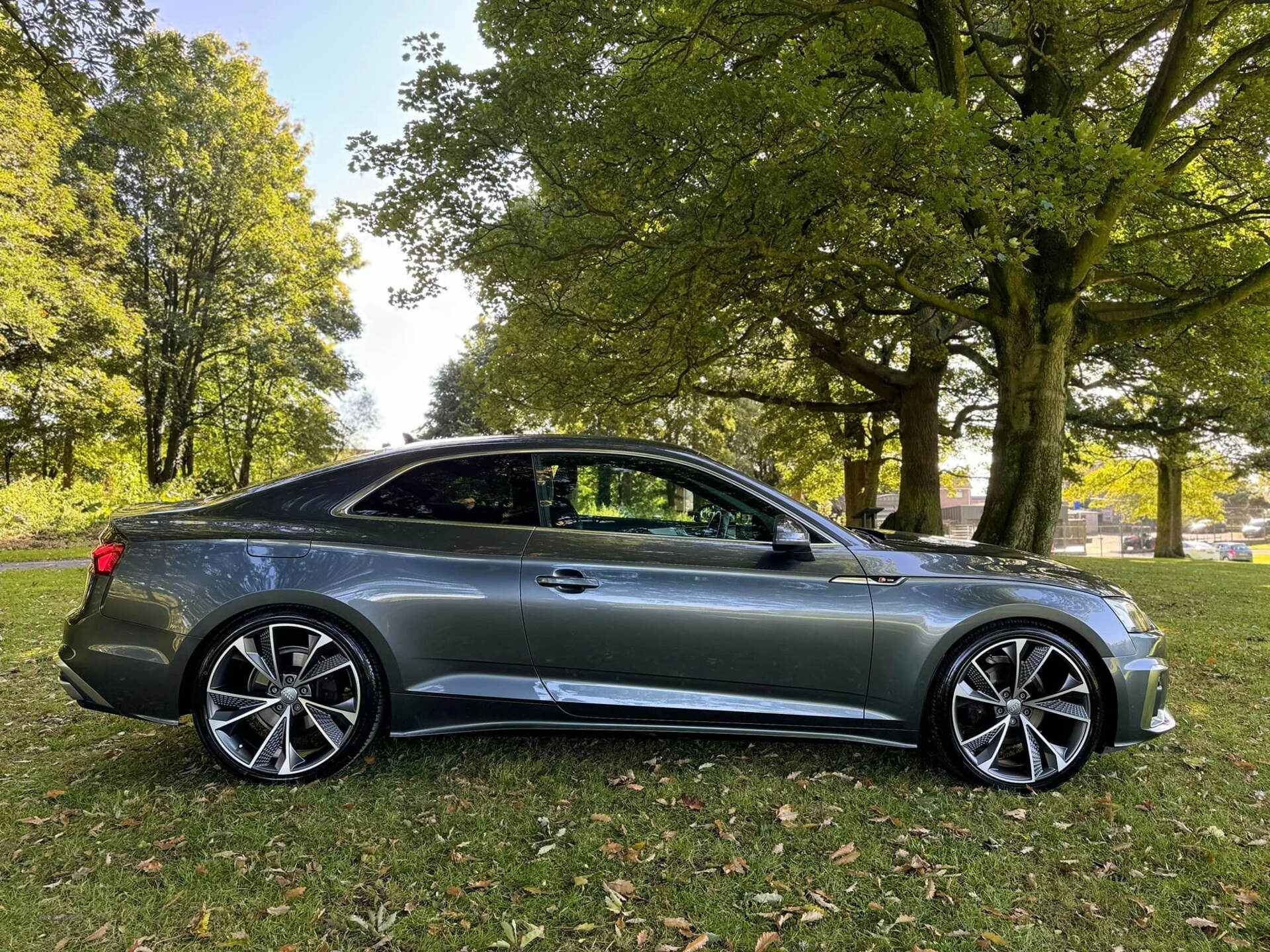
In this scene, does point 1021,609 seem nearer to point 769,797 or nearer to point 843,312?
point 769,797

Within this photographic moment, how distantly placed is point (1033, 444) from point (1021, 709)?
587cm

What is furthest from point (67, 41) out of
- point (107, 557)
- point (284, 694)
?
point (284, 694)

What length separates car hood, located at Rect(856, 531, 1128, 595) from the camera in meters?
3.28

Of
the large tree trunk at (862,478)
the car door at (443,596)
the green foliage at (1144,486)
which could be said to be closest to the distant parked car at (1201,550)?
the green foliage at (1144,486)

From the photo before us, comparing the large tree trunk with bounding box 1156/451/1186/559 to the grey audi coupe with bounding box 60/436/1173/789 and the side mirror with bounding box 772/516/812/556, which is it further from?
the side mirror with bounding box 772/516/812/556

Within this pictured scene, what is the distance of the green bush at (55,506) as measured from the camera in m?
15.6

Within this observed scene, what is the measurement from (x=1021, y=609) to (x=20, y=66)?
9.80m

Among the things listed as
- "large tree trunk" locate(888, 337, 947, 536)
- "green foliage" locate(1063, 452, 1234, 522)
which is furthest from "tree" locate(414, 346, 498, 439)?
"green foliage" locate(1063, 452, 1234, 522)

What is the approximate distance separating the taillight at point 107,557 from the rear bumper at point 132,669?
0.20m

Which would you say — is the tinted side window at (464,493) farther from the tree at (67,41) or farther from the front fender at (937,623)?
the tree at (67,41)

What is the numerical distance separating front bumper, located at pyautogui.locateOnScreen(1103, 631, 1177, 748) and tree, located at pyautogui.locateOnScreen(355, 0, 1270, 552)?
416cm

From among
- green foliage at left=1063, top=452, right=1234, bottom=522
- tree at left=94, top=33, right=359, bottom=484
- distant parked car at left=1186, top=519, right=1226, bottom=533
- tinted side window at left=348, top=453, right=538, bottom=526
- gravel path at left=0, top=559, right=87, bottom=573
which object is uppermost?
tree at left=94, top=33, right=359, bottom=484

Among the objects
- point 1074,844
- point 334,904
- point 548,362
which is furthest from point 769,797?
point 548,362

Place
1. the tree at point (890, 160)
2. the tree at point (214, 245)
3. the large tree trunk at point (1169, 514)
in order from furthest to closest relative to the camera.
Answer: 1. the large tree trunk at point (1169, 514)
2. the tree at point (214, 245)
3. the tree at point (890, 160)
